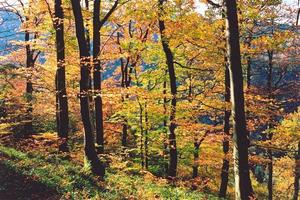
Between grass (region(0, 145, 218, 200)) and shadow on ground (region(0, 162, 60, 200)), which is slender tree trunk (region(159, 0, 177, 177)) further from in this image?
shadow on ground (region(0, 162, 60, 200))

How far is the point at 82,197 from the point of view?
36.5 ft

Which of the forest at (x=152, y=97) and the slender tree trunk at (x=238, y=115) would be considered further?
the forest at (x=152, y=97)

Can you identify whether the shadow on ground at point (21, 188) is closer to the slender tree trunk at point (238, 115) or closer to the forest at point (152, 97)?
the forest at point (152, 97)

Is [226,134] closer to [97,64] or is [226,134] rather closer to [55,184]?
[97,64]

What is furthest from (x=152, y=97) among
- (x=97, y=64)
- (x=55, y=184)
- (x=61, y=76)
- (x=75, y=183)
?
(x=55, y=184)

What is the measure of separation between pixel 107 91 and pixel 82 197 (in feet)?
30.1

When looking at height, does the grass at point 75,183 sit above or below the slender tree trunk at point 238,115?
below

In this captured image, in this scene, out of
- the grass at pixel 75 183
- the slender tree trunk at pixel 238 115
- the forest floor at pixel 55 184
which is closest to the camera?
the slender tree trunk at pixel 238 115

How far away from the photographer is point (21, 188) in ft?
38.0

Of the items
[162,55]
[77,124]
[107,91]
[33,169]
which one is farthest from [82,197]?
[77,124]

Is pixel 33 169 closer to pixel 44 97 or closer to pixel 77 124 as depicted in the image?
pixel 44 97

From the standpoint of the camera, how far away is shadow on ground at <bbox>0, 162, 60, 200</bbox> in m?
11.1

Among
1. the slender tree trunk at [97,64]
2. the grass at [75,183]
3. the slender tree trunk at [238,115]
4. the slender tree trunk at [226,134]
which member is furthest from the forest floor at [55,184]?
the slender tree trunk at [226,134]

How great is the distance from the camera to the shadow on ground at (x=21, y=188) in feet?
36.3
